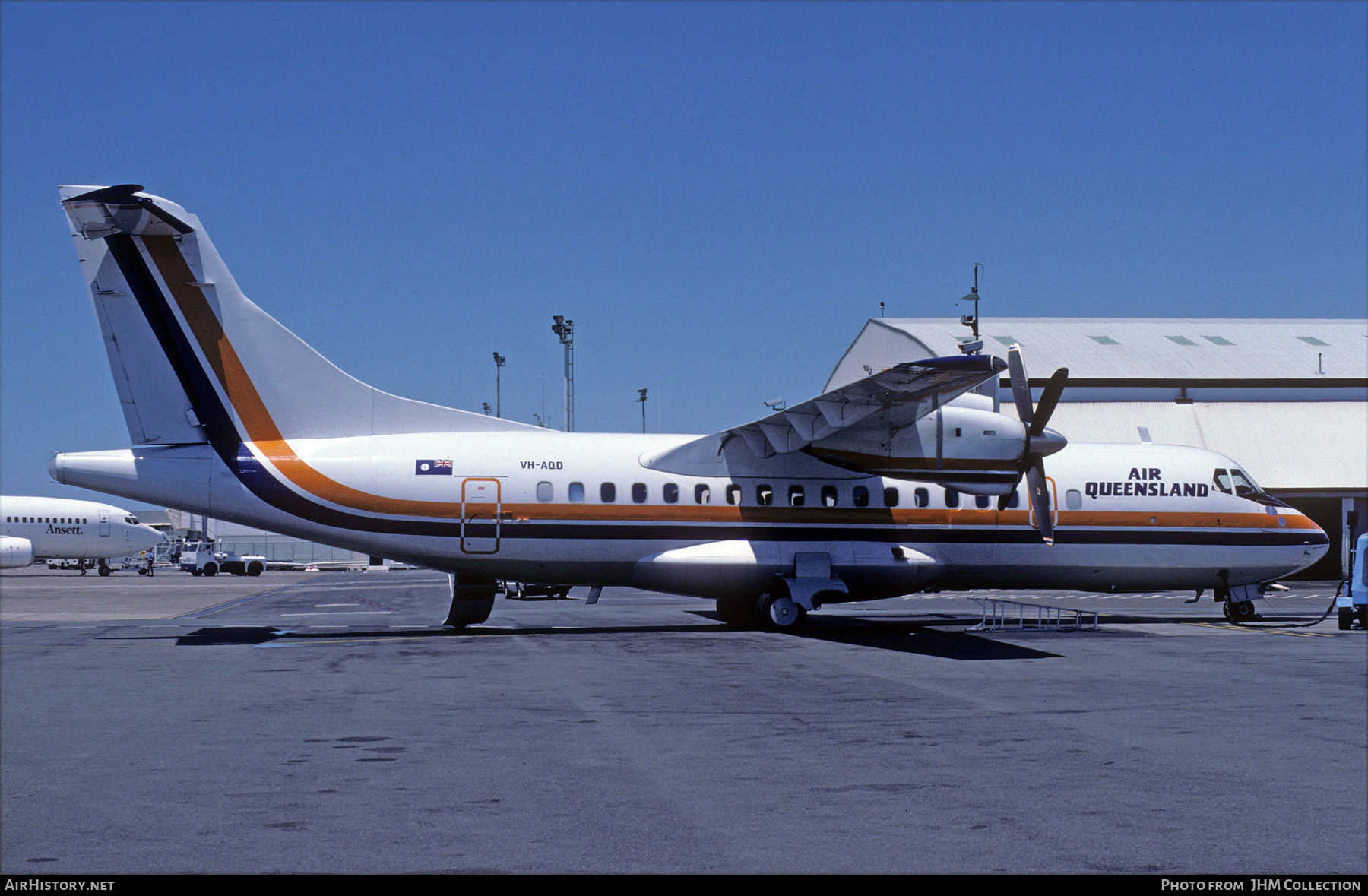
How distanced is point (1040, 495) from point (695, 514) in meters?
7.09

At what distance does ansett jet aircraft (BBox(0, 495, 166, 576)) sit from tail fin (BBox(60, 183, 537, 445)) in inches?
2221

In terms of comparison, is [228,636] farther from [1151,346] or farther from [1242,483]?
[1151,346]

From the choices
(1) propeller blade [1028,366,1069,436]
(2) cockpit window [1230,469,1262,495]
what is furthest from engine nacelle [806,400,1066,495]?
(2) cockpit window [1230,469,1262,495]

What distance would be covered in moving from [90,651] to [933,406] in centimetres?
1556

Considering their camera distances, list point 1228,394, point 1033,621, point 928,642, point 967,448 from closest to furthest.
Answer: point 928,642
point 967,448
point 1033,621
point 1228,394

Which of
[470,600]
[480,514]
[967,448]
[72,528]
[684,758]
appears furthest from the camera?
[72,528]

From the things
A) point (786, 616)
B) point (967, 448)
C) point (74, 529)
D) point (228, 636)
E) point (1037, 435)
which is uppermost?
point (1037, 435)

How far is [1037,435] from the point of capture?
2170 centimetres

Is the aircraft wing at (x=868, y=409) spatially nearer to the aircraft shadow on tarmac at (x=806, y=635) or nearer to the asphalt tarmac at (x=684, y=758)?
the aircraft shadow on tarmac at (x=806, y=635)

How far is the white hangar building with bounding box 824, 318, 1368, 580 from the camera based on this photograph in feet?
162

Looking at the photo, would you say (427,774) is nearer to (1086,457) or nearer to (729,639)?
(729,639)

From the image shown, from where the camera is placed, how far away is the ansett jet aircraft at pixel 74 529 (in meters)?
69.9

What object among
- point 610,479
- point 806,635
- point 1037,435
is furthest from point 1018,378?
point 610,479

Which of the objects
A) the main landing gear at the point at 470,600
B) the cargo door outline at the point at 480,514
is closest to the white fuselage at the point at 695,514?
the cargo door outline at the point at 480,514
